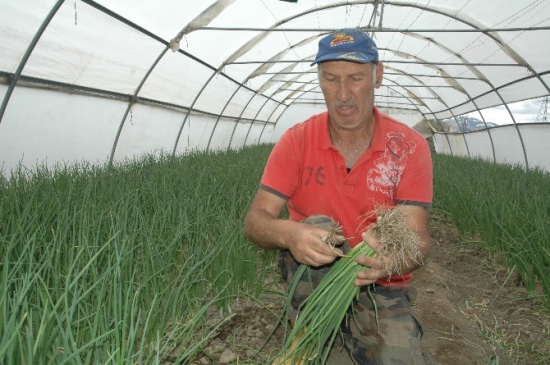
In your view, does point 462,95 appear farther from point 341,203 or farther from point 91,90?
point 341,203

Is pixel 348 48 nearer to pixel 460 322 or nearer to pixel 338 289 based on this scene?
pixel 338 289

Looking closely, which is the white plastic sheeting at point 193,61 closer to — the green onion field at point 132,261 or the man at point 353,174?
the green onion field at point 132,261

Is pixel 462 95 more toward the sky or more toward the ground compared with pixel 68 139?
more toward the sky

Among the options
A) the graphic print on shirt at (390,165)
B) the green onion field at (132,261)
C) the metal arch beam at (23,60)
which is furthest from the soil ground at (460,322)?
the metal arch beam at (23,60)

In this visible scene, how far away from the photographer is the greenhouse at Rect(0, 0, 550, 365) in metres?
1.39

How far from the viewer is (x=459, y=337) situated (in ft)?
7.50

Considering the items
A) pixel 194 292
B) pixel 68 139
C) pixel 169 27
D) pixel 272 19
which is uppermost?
pixel 272 19

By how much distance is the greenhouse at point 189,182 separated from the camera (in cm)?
139

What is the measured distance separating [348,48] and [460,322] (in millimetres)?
1562

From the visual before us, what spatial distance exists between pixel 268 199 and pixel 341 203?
11.2 inches

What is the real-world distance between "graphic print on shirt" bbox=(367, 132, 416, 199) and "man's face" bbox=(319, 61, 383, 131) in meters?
0.15

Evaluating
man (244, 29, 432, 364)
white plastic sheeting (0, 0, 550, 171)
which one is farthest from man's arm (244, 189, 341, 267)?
white plastic sheeting (0, 0, 550, 171)

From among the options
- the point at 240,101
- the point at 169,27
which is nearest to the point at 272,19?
the point at 169,27

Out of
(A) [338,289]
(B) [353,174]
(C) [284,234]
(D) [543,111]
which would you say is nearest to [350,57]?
(B) [353,174]
